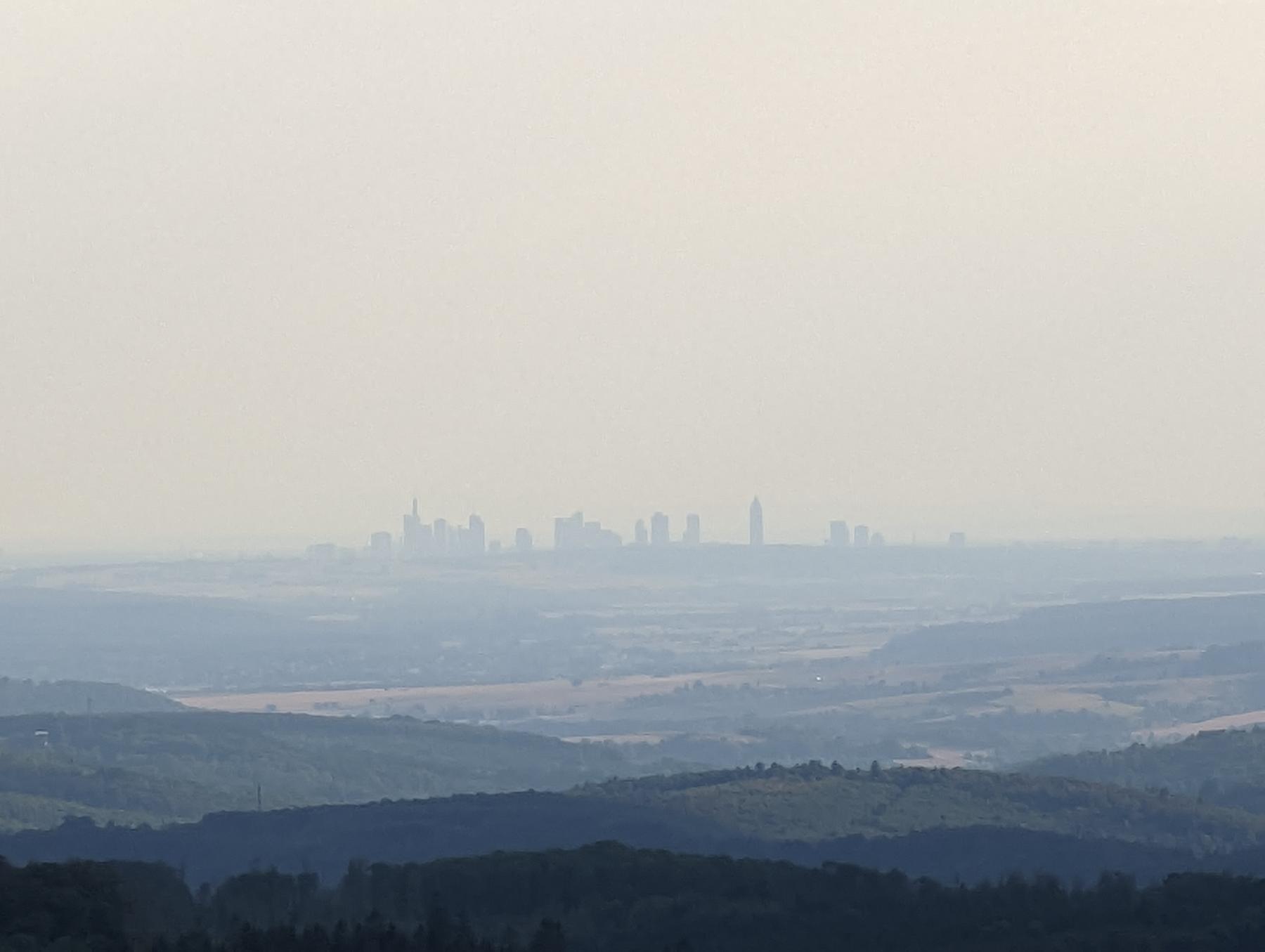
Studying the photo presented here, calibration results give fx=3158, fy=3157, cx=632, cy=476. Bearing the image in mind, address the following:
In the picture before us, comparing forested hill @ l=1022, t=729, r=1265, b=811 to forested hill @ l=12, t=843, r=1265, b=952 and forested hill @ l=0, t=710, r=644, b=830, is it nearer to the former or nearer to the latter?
forested hill @ l=0, t=710, r=644, b=830

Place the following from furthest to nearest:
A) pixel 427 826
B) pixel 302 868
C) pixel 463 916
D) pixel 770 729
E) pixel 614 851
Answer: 1. pixel 770 729
2. pixel 427 826
3. pixel 302 868
4. pixel 614 851
5. pixel 463 916

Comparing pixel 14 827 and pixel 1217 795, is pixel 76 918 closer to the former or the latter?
pixel 14 827

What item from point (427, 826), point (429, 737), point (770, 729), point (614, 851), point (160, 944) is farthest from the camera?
point (770, 729)

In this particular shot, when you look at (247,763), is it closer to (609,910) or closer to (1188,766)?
(1188,766)

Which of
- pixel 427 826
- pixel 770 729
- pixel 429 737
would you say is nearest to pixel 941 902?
pixel 427 826

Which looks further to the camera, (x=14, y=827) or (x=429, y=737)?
(x=429, y=737)

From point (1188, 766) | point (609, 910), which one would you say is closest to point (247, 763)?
point (1188, 766)
